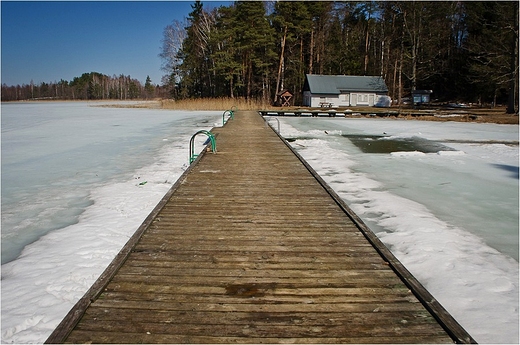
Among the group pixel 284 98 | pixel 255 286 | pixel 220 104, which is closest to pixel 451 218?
pixel 255 286

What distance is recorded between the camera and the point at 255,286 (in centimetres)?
279

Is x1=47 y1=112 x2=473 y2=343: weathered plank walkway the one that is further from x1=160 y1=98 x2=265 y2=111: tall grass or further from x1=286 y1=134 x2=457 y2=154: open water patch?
x1=160 y1=98 x2=265 y2=111: tall grass

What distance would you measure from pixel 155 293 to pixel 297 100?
43.8 meters

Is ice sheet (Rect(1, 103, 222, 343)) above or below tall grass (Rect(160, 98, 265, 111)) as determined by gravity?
below

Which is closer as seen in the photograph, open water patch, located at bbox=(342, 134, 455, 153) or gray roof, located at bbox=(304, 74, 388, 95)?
open water patch, located at bbox=(342, 134, 455, 153)

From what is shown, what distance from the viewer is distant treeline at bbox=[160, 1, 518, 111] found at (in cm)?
3881

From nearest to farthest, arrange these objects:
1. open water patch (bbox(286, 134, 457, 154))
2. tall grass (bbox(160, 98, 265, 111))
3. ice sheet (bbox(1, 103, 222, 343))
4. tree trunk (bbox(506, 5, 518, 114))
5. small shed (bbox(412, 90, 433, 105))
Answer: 1. ice sheet (bbox(1, 103, 222, 343))
2. open water patch (bbox(286, 134, 457, 154))
3. tree trunk (bbox(506, 5, 518, 114))
4. tall grass (bbox(160, 98, 265, 111))
5. small shed (bbox(412, 90, 433, 105))

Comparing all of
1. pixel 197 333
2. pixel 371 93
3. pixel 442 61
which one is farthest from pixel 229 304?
pixel 442 61

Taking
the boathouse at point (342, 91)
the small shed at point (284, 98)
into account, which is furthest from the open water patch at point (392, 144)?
Result: the boathouse at point (342, 91)

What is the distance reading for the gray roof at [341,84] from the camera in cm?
3994

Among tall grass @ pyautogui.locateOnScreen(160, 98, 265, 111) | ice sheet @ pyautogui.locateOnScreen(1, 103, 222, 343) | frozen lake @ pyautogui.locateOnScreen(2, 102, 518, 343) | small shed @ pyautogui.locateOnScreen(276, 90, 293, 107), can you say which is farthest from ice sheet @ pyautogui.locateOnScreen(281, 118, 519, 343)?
small shed @ pyautogui.locateOnScreen(276, 90, 293, 107)

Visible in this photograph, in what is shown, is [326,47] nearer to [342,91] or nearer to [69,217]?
[342,91]

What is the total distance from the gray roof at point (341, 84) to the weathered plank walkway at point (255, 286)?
36824 mm

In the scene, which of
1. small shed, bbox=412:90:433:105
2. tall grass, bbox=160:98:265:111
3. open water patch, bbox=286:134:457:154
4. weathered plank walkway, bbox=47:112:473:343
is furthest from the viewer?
small shed, bbox=412:90:433:105
